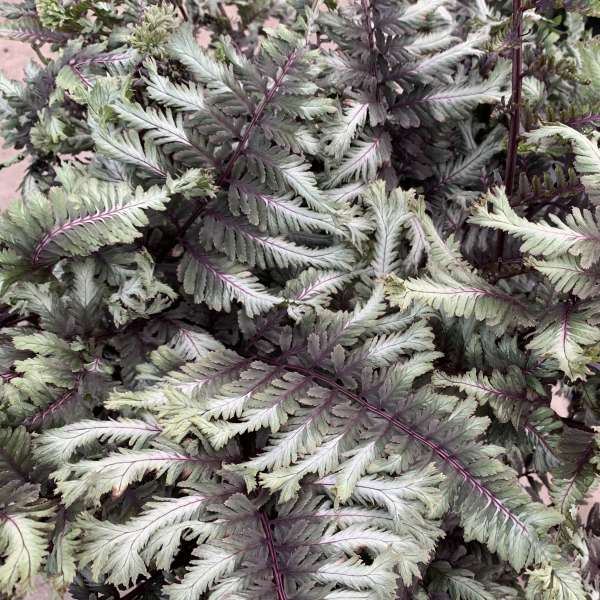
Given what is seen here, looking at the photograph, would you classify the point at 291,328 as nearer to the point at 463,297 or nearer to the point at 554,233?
the point at 463,297

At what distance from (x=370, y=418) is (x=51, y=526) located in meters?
0.45

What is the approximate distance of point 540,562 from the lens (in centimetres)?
80

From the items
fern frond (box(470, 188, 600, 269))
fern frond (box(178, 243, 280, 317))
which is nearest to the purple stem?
fern frond (box(178, 243, 280, 317))

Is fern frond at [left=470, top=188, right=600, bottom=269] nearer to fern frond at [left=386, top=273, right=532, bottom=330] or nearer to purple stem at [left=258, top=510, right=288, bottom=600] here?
fern frond at [left=386, top=273, right=532, bottom=330]

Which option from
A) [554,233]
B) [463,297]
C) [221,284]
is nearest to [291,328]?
[221,284]

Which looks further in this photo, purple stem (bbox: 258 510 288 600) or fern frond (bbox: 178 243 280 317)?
fern frond (bbox: 178 243 280 317)

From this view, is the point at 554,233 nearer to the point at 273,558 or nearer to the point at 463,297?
the point at 463,297

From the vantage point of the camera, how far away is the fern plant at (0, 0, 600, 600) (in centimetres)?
84

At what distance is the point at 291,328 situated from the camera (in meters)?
1.02

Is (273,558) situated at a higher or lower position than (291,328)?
lower

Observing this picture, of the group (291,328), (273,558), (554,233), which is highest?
(554,233)

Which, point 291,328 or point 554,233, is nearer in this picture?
point 554,233

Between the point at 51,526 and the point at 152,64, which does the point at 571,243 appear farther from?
the point at 51,526

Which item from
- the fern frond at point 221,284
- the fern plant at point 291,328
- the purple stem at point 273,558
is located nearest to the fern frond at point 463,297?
the fern plant at point 291,328
